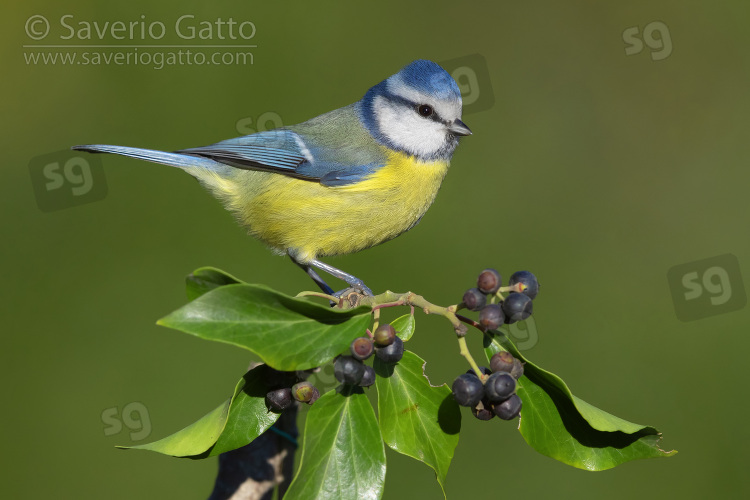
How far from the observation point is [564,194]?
3857mm

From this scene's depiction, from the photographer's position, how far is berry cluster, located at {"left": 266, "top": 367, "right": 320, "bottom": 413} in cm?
148

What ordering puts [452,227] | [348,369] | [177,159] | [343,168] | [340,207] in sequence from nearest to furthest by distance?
[348,369] < [340,207] < [343,168] < [177,159] < [452,227]

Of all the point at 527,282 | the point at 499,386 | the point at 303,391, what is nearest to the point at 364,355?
the point at 303,391

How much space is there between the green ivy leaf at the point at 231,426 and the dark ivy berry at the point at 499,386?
1.52ft

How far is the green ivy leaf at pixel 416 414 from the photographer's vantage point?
5.01 feet

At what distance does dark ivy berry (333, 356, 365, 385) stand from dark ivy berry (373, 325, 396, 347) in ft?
0.19

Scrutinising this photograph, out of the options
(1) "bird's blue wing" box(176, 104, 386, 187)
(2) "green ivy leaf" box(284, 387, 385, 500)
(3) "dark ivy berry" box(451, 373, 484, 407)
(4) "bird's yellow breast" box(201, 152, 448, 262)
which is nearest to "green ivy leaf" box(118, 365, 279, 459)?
(2) "green ivy leaf" box(284, 387, 385, 500)

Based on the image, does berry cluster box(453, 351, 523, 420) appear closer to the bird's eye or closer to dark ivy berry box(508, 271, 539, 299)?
dark ivy berry box(508, 271, 539, 299)

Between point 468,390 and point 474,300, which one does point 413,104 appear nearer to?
point 474,300

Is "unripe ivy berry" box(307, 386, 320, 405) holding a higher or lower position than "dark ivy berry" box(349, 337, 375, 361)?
lower

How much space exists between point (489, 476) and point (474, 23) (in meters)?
2.51

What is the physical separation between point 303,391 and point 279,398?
5 cm

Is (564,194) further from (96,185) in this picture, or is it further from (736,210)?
(96,185)

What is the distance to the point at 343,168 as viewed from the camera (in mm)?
2385
